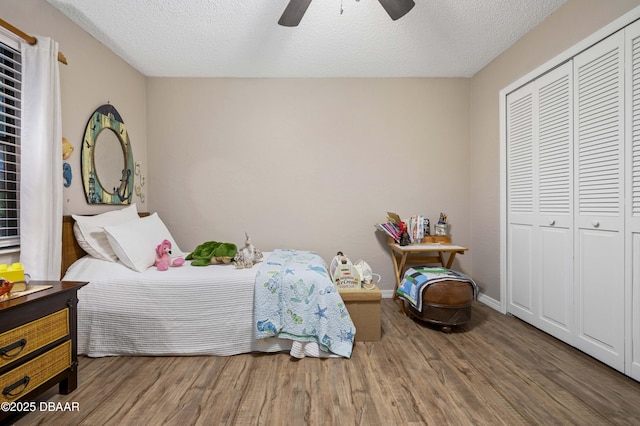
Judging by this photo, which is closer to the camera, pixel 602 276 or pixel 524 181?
pixel 602 276

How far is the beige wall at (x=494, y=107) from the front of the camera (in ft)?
7.11

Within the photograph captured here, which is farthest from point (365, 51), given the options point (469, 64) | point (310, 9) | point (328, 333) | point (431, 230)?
point (328, 333)

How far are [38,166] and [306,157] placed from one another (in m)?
2.28

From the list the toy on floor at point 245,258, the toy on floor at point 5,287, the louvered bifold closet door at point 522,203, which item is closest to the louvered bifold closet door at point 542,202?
the louvered bifold closet door at point 522,203

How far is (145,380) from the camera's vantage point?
1.82 metres

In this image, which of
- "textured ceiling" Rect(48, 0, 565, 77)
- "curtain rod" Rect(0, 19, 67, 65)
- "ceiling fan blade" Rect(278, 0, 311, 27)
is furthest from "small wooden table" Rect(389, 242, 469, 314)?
"curtain rod" Rect(0, 19, 67, 65)

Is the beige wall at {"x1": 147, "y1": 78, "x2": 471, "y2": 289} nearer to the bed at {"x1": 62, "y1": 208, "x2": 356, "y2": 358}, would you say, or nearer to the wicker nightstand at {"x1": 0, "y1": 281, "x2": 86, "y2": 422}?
the bed at {"x1": 62, "y1": 208, "x2": 356, "y2": 358}

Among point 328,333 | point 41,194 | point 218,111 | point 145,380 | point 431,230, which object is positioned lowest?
point 145,380

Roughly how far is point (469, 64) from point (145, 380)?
3.97 m

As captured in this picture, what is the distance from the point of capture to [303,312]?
2.12 m

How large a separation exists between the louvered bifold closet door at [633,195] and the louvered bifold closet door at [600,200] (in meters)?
0.03

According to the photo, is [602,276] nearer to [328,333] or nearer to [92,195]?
[328,333]

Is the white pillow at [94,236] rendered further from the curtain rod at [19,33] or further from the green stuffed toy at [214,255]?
the curtain rod at [19,33]

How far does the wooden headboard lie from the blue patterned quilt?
1449mm
